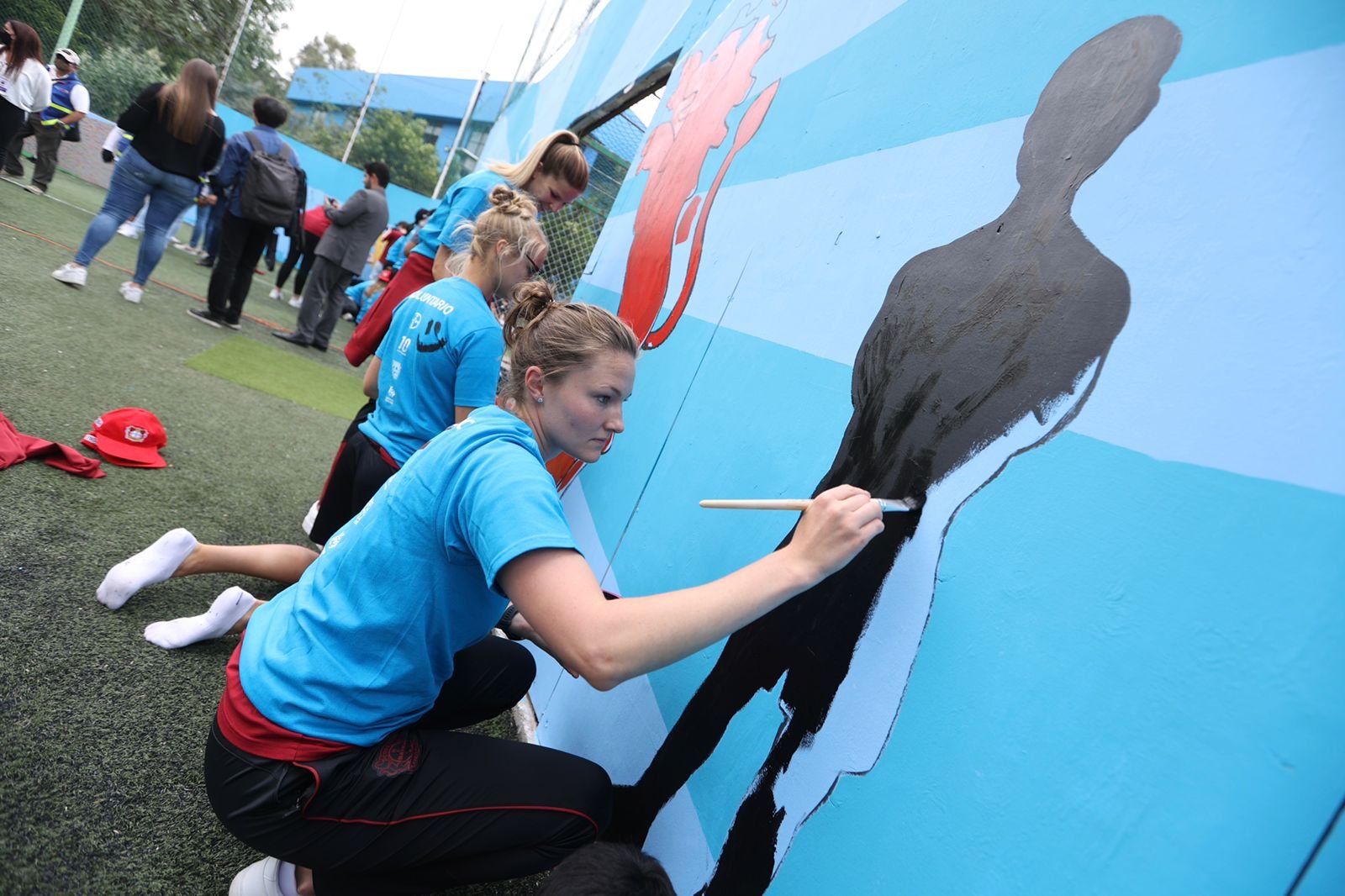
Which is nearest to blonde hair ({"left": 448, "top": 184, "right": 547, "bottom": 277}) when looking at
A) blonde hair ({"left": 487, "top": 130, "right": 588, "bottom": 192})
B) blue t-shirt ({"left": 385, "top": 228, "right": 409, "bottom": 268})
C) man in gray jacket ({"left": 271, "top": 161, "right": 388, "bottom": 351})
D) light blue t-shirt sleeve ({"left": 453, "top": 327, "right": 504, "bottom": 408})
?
light blue t-shirt sleeve ({"left": 453, "top": 327, "right": 504, "bottom": 408})

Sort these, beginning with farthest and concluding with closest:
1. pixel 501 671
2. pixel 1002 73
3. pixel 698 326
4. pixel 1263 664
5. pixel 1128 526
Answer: pixel 698 326
pixel 501 671
pixel 1002 73
pixel 1128 526
pixel 1263 664

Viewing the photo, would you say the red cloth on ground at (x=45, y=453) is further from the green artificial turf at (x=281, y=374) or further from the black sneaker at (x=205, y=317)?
the black sneaker at (x=205, y=317)

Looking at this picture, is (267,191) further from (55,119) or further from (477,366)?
(55,119)

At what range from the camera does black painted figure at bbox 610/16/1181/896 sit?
3.63ft

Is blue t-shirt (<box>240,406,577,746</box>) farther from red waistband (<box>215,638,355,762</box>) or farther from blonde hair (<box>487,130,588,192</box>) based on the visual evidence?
blonde hair (<box>487,130,588,192</box>)

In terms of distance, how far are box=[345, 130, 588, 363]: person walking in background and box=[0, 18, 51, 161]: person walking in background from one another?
391 cm

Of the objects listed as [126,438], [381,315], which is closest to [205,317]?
[126,438]

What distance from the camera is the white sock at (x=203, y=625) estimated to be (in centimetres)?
221

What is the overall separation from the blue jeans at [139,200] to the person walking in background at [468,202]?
111 inches

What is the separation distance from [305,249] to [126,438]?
6.21 meters

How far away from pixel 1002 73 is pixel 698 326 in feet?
3.72

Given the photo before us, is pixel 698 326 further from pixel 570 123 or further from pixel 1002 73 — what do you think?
pixel 570 123

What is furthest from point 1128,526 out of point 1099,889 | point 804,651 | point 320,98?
point 320,98

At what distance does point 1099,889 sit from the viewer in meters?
0.83
